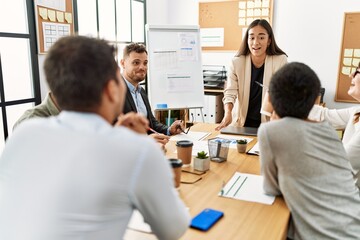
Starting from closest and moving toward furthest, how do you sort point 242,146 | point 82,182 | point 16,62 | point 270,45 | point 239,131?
1. point 82,182
2. point 242,146
3. point 239,131
4. point 270,45
5. point 16,62

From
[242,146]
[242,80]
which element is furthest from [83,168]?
[242,80]

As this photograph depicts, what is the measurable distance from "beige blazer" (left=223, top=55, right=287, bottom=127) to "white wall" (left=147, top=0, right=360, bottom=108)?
203 cm

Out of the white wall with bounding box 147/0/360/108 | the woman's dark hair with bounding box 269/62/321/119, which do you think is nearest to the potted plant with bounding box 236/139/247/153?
the woman's dark hair with bounding box 269/62/321/119

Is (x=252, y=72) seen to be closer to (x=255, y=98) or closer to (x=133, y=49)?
(x=255, y=98)

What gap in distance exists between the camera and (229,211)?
3.67 feet

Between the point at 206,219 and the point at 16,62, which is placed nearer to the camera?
the point at 206,219

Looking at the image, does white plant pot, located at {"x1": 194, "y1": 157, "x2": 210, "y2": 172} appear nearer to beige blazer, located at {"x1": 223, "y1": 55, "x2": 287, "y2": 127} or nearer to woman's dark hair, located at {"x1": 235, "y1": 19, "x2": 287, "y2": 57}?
beige blazer, located at {"x1": 223, "y1": 55, "x2": 287, "y2": 127}

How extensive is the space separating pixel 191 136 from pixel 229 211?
1034 mm

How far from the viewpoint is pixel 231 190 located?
51.1 inches

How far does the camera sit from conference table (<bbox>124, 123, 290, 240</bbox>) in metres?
0.97

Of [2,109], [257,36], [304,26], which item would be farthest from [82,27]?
[304,26]

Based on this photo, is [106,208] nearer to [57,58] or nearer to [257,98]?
[57,58]

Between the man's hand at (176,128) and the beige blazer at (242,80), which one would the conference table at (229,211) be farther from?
the beige blazer at (242,80)

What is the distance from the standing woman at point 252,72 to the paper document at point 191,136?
41cm
